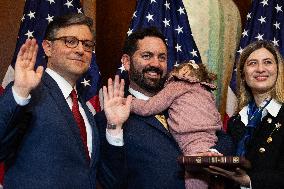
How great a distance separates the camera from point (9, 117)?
6.23ft

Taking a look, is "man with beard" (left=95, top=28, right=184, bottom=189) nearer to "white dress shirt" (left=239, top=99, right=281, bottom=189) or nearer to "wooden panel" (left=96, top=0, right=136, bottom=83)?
"white dress shirt" (left=239, top=99, right=281, bottom=189)

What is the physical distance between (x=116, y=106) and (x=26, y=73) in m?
0.57

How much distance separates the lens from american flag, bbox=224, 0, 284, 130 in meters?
3.76

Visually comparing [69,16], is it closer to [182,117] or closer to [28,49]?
[28,49]

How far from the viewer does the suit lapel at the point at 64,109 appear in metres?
2.09

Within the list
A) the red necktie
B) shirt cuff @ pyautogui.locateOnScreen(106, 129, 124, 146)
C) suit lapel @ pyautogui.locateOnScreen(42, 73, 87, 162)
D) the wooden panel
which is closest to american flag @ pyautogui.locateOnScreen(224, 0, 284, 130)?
the wooden panel

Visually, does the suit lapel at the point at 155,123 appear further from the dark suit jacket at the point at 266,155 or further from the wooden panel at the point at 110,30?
the wooden panel at the point at 110,30

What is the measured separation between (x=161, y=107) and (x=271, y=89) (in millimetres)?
642

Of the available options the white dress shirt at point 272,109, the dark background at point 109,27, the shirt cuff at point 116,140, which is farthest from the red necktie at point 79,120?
the dark background at point 109,27

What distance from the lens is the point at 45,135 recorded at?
6.59 ft

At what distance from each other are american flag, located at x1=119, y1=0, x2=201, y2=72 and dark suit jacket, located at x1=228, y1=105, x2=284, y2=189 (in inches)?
44.4

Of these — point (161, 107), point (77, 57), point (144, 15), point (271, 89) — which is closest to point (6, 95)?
point (77, 57)

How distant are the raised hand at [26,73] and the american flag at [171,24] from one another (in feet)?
5.31

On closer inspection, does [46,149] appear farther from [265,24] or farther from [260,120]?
[265,24]
